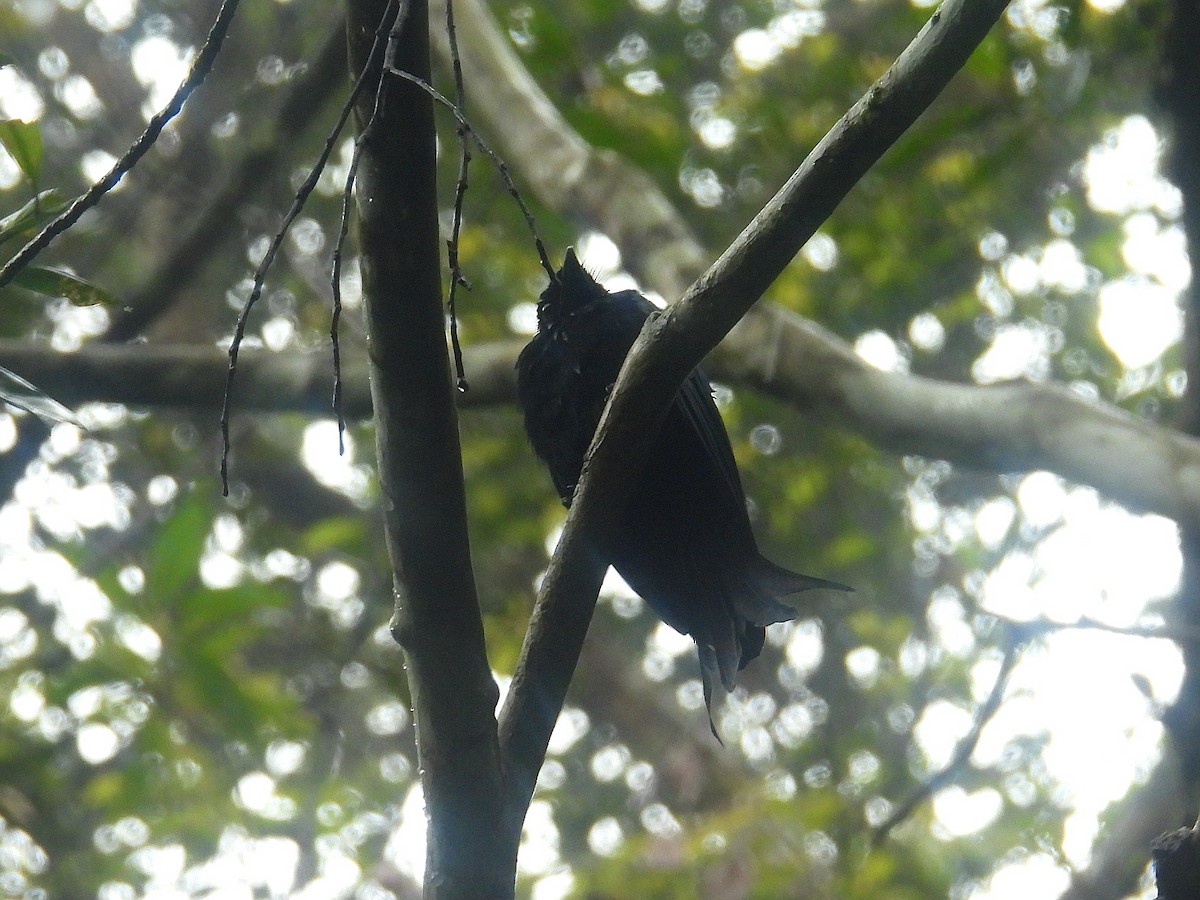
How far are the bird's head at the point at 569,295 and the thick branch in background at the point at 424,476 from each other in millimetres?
1193

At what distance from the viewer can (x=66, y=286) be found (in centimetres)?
205

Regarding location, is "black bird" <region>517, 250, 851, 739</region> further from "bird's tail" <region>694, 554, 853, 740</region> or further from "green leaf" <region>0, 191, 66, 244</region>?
"green leaf" <region>0, 191, 66, 244</region>

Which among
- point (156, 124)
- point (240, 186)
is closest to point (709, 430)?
point (156, 124)

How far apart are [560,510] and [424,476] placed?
4.19 m

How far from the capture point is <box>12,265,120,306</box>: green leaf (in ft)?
6.64

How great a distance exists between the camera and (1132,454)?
296 cm

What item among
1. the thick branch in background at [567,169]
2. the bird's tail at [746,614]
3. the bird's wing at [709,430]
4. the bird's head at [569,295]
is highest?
the thick branch in background at [567,169]

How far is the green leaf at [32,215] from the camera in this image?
6.32 ft

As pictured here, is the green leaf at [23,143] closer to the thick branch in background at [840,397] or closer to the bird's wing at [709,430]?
the bird's wing at [709,430]

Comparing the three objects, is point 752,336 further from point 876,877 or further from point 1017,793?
point 1017,793

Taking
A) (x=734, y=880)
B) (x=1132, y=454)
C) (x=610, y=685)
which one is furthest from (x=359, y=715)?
(x=1132, y=454)

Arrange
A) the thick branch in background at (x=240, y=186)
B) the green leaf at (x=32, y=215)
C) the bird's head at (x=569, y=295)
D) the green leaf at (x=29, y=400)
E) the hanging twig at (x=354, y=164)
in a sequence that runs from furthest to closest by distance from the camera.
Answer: the thick branch in background at (x=240, y=186), the bird's head at (x=569, y=295), the green leaf at (x=32, y=215), the green leaf at (x=29, y=400), the hanging twig at (x=354, y=164)

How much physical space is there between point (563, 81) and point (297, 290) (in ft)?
6.38

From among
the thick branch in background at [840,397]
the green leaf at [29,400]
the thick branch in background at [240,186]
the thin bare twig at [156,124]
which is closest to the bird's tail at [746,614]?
the thick branch in background at [840,397]
